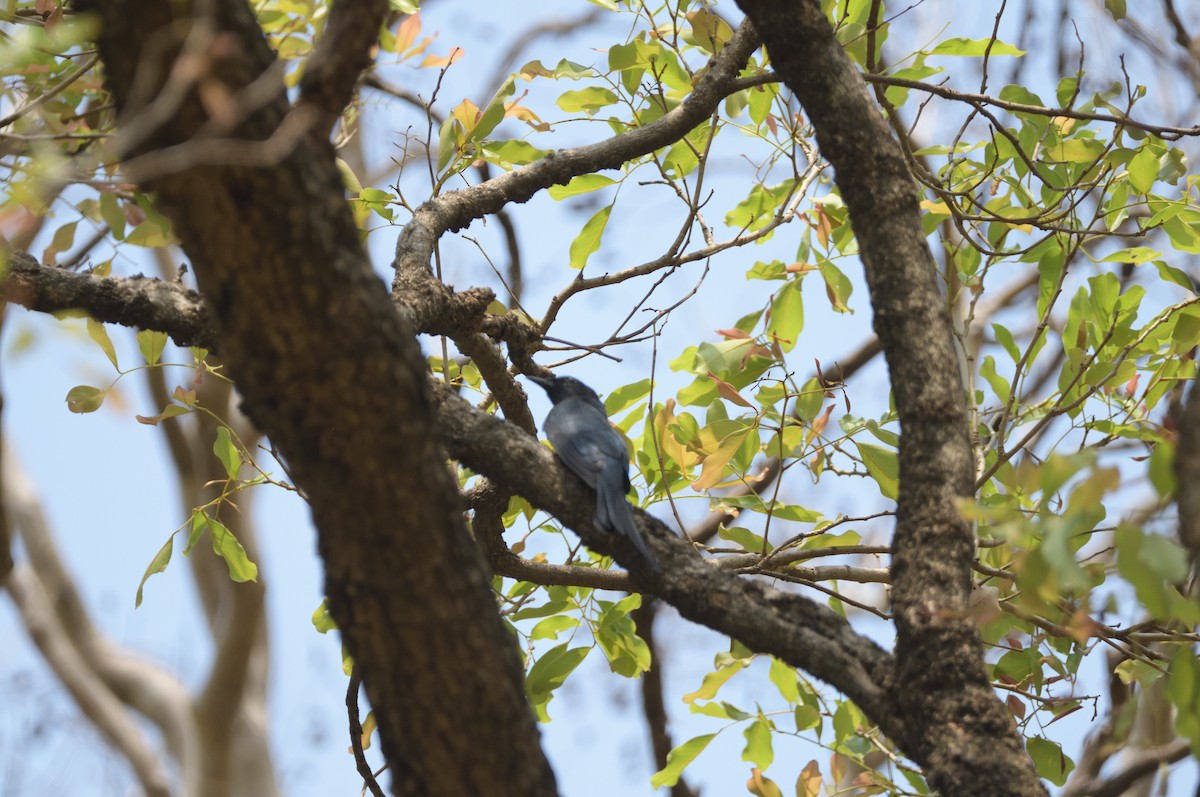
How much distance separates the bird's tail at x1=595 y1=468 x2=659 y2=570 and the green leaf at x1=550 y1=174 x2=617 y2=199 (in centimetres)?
131

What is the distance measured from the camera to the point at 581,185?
3.38 m

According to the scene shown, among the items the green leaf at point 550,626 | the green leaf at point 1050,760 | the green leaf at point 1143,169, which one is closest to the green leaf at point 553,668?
→ the green leaf at point 550,626

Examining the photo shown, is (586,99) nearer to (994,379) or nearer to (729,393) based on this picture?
(729,393)

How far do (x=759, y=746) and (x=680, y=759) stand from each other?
28 cm

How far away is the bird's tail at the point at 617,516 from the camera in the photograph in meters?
2.22

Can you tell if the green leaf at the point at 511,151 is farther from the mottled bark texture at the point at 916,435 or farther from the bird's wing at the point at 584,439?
the mottled bark texture at the point at 916,435

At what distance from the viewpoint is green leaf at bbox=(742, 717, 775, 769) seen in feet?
10.5

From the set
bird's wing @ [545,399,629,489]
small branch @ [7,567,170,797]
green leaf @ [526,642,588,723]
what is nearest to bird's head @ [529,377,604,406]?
bird's wing @ [545,399,629,489]

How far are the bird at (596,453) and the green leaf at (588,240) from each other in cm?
39

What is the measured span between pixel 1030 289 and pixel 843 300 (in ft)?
16.5

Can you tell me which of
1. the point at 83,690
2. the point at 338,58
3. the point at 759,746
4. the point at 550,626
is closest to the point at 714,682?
the point at 759,746

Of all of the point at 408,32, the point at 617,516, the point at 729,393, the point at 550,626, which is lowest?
the point at 617,516

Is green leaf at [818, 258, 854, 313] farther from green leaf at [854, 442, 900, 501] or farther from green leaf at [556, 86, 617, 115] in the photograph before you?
green leaf at [556, 86, 617, 115]

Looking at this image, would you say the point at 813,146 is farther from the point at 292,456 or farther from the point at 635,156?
the point at 292,456
